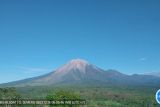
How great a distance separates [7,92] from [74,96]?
3221 cm

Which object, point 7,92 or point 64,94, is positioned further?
point 7,92

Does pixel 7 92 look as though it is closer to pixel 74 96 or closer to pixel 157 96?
pixel 74 96

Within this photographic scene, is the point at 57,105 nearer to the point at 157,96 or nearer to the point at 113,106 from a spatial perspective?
the point at 157,96

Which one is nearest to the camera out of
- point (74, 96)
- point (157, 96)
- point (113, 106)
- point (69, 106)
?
point (157, 96)

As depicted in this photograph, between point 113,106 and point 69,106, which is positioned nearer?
point 69,106

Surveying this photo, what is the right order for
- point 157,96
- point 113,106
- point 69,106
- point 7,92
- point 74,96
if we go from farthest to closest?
1. point 113,106
2. point 7,92
3. point 74,96
4. point 69,106
5. point 157,96

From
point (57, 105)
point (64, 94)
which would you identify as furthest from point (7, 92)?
point (57, 105)

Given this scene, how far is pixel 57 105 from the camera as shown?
5062cm

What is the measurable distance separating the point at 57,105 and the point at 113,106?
318ft

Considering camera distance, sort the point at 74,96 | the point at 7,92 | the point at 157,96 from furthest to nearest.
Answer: the point at 7,92 < the point at 74,96 < the point at 157,96

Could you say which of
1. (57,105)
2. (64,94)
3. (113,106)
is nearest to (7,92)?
(64,94)

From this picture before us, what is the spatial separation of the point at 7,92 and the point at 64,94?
31096 mm

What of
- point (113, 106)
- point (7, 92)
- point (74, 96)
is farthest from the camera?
point (113, 106)

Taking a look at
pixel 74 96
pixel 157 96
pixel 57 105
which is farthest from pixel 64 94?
pixel 157 96
